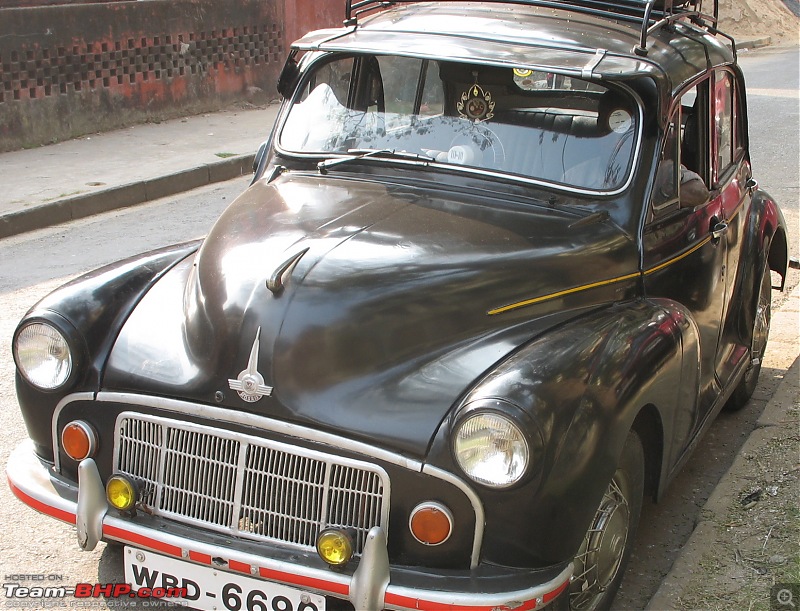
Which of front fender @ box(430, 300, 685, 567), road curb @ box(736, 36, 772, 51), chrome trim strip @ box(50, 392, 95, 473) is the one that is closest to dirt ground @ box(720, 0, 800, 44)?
road curb @ box(736, 36, 772, 51)

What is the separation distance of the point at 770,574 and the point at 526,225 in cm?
144

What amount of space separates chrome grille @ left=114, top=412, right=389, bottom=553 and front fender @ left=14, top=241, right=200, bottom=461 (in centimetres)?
25

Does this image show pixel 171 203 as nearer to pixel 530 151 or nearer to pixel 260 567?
pixel 530 151

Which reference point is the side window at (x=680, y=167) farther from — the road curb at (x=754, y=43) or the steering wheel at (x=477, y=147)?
the road curb at (x=754, y=43)

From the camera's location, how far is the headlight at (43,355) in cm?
327

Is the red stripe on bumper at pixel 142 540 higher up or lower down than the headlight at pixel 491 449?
lower down

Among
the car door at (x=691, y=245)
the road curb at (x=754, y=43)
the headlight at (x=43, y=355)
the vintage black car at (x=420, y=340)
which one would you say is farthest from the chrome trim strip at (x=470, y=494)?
the road curb at (x=754, y=43)

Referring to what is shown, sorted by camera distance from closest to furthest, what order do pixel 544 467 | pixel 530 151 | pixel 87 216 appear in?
1. pixel 544 467
2. pixel 530 151
3. pixel 87 216

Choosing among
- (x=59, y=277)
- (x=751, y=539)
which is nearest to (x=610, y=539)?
(x=751, y=539)

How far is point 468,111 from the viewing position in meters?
3.94

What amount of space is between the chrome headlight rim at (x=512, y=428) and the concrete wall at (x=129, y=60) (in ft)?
32.1

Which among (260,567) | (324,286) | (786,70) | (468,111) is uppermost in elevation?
(468,111)

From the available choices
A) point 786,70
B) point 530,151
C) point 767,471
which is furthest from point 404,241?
point 786,70

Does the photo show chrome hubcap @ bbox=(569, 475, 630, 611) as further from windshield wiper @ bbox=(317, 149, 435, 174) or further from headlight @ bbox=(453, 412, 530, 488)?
windshield wiper @ bbox=(317, 149, 435, 174)
